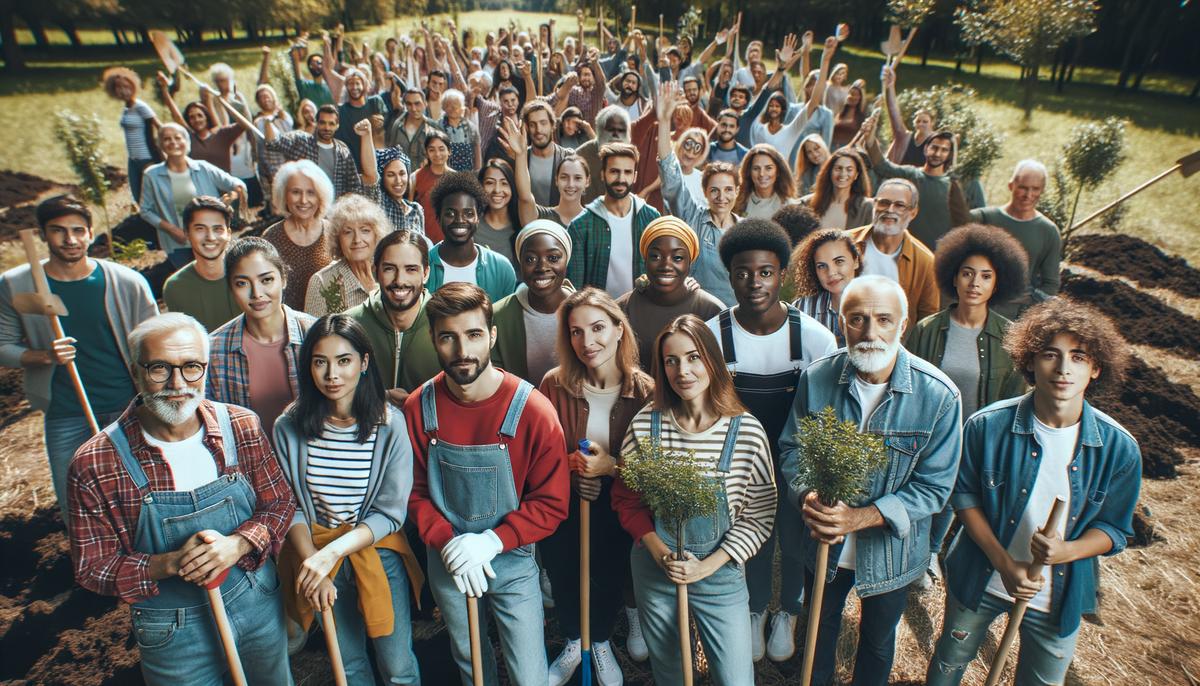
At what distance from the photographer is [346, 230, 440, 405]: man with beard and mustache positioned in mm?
4320

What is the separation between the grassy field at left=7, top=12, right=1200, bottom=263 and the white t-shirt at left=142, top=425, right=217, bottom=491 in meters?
14.6

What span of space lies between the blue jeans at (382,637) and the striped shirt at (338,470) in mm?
359

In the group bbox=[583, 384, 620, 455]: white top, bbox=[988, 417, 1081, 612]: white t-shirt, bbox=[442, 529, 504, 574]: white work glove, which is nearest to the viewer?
bbox=[988, 417, 1081, 612]: white t-shirt

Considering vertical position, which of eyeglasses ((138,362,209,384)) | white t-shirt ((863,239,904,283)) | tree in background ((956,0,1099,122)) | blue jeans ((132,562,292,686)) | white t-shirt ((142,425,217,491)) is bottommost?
blue jeans ((132,562,292,686))

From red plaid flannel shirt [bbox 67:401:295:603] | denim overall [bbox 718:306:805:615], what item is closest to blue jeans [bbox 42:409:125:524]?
red plaid flannel shirt [bbox 67:401:295:603]

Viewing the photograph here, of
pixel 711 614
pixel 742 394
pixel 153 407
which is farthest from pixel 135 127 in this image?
pixel 711 614

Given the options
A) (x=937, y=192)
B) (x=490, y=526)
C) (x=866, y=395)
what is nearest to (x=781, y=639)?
(x=866, y=395)

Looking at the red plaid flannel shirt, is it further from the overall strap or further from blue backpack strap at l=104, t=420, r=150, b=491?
the overall strap

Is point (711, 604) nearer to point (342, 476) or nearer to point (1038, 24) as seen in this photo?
point (342, 476)

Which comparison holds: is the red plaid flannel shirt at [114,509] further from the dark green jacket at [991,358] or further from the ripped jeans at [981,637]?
the dark green jacket at [991,358]

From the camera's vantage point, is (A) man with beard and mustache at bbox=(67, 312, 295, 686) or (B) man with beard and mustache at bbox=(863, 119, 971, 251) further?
(B) man with beard and mustache at bbox=(863, 119, 971, 251)

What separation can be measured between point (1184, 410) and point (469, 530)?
828cm

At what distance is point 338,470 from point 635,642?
242 centimetres

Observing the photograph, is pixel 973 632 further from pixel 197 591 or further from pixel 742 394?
pixel 197 591
